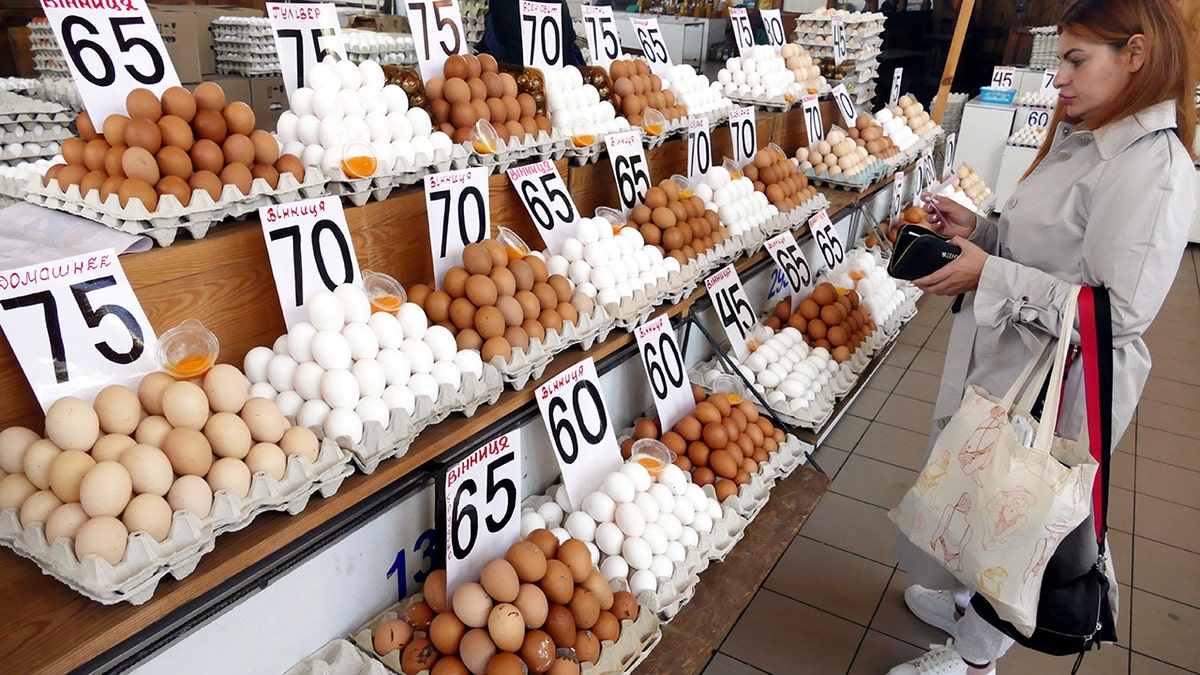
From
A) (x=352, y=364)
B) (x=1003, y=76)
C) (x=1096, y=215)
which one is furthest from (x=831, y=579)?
(x=1003, y=76)

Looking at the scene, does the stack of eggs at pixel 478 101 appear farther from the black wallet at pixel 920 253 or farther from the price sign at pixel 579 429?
the black wallet at pixel 920 253

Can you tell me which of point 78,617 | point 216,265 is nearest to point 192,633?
point 78,617

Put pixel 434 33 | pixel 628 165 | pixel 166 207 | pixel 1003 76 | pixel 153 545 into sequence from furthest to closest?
pixel 1003 76 → pixel 628 165 → pixel 434 33 → pixel 166 207 → pixel 153 545

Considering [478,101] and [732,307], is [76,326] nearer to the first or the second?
[478,101]

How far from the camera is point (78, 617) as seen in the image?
111 cm

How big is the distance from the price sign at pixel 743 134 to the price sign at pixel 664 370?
1.30 metres

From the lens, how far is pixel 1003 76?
8883 millimetres

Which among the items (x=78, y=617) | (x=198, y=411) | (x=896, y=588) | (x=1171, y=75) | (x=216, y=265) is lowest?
(x=896, y=588)

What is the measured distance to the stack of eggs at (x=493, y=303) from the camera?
1.84 m

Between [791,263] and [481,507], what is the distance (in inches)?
86.0

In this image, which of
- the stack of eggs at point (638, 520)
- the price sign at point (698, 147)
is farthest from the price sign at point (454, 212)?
the price sign at point (698, 147)

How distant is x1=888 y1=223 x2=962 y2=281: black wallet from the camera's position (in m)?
2.11

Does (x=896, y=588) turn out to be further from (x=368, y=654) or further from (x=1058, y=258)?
(x=368, y=654)

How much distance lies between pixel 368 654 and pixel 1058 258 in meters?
1.93
